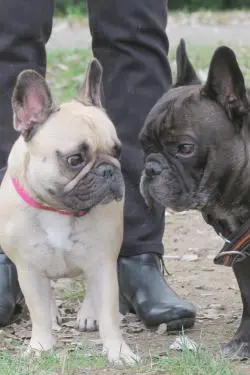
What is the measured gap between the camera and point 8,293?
11.9 ft

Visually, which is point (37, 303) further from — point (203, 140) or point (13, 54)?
point (13, 54)

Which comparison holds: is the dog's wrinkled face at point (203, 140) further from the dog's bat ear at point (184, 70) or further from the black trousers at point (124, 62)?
the black trousers at point (124, 62)

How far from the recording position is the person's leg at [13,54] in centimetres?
355

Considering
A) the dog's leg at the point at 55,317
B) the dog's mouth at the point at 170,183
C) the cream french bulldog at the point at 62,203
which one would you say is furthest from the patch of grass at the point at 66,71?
the dog's mouth at the point at 170,183

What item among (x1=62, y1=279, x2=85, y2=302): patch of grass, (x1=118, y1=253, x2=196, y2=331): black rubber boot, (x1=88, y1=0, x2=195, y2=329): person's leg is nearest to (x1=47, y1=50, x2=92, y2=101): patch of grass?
(x1=62, y1=279, x2=85, y2=302): patch of grass

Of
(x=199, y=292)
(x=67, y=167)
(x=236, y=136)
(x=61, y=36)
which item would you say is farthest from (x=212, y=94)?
(x=61, y=36)

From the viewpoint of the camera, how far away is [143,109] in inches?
147

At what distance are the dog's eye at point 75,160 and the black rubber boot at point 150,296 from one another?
2.60ft

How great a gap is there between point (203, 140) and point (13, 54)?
3.26 feet

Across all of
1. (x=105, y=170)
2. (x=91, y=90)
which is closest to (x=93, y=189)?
(x=105, y=170)

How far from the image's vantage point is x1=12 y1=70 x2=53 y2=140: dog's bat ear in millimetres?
3086

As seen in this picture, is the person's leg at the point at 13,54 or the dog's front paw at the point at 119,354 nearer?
the dog's front paw at the point at 119,354

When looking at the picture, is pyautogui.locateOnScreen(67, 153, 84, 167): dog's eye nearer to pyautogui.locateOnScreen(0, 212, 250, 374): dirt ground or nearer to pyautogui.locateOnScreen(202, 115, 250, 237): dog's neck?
pyautogui.locateOnScreen(202, 115, 250, 237): dog's neck

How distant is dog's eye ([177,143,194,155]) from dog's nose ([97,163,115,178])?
0.23m
